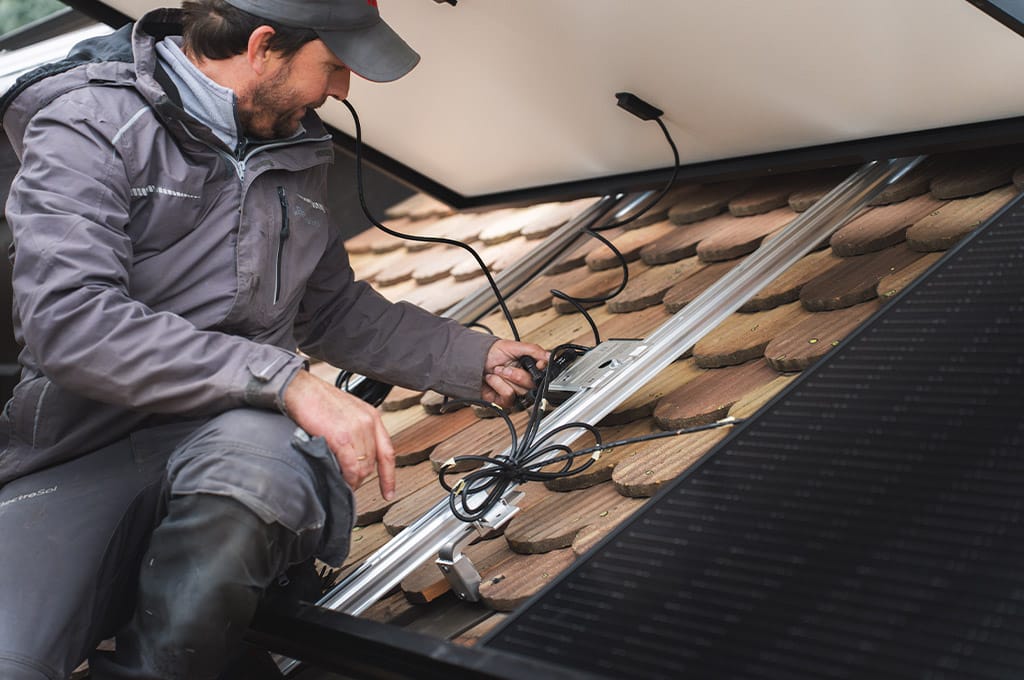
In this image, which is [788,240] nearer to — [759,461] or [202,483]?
[759,461]

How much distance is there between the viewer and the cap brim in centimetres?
172

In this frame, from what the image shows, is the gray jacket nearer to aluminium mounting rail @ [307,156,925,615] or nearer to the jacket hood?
the jacket hood

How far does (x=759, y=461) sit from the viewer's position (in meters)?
1.25

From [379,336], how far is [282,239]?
0.33 metres

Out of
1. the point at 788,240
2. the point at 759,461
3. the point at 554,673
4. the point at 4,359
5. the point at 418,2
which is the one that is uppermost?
the point at 418,2

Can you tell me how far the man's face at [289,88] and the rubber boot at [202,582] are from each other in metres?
0.63

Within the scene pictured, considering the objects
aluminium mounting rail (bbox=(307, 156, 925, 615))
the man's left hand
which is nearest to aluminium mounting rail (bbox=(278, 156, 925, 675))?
aluminium mounting rail (bbox=(307, 156, 925, 615))

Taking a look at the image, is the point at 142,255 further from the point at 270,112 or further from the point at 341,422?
the point at 341,422

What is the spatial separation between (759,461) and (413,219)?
2.67 metres

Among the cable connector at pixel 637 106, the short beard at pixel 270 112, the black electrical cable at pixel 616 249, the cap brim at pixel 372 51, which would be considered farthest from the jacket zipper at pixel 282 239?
the cable connector at pixel 637 106

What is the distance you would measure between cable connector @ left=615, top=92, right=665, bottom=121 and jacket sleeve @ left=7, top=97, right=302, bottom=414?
0.96 meters

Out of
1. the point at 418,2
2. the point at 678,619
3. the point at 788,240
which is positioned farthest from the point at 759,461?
the point at 418,2

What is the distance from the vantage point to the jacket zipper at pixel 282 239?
1.70m

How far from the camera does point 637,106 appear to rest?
2172 millimetres
